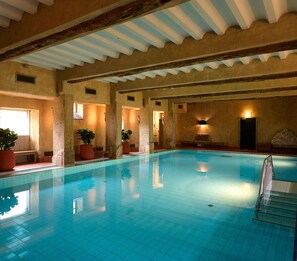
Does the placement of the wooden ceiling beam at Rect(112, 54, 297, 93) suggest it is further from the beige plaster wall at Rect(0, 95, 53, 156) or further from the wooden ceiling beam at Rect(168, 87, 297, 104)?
the beige plaster wall at Rect(0, 95, 53, 156)

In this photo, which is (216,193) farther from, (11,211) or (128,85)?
(128,85)

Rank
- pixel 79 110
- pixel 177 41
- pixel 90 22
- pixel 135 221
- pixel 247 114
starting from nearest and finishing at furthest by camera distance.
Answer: pixel 90 22
pixel 135 221
pixel 177 41
pixel 79 110
pixel 247 114

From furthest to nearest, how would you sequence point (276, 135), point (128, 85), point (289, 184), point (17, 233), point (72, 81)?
point (276, 135), point (128, 85), point (72, 81), point (289, 184), point (17, 233)

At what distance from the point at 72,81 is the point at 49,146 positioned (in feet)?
11.7

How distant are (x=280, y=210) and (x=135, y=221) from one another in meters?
2.85

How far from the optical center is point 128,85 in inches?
388

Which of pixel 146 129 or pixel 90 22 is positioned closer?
pixel 90 22

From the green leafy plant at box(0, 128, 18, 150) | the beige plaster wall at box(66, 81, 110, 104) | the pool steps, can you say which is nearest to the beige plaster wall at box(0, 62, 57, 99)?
the beige plaster wall at box(66, 81, 110, 104)

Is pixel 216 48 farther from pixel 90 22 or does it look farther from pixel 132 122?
pixel 132 122

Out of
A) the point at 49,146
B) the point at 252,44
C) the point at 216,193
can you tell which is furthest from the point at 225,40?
the point at 49,146

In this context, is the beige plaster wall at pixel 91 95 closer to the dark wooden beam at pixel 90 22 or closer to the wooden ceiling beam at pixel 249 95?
the dark wooden beam at pixel 90 22

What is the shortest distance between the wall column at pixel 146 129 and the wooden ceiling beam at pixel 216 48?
20.3 feet

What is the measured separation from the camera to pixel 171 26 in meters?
4.52

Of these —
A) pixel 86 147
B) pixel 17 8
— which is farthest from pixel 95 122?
pixel 17 8
